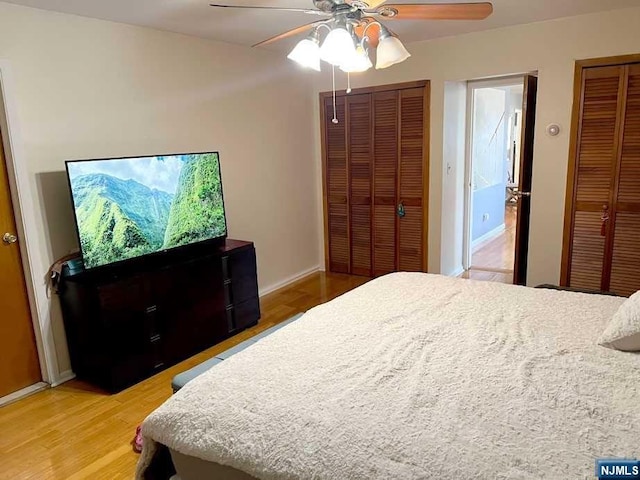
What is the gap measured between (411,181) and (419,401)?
330cm

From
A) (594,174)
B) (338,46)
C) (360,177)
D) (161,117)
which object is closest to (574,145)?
(594,174)

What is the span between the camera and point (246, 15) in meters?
3.13

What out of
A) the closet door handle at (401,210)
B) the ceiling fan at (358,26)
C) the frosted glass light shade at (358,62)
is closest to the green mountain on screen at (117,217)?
the ceiling fan at (358,26)

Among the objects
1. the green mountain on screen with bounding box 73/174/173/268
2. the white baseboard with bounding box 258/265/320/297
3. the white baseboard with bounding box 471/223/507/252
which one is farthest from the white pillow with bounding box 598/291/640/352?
the white baseboard with bounding box 471/223/507/252

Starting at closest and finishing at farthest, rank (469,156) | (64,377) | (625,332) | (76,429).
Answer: (625,332)
(76,429)
(64,377)
(469,156)

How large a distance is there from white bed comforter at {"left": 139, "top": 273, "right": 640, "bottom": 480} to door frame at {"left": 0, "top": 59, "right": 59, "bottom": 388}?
176 cm

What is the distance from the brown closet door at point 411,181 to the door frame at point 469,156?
613 millimetres

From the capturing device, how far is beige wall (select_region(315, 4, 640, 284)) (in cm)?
347

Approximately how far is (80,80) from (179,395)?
2347 millimetres

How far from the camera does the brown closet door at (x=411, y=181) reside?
438 cm

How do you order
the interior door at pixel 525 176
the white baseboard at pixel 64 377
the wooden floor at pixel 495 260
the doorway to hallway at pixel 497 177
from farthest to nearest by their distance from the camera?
the wooden floor at pixel 495 260 → the doorway to hallway at pixel 497 177 → the interior door at pixel 525 176 → the white baseboard at pixel 64 377

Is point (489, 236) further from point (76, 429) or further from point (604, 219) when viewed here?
point (76, 429)

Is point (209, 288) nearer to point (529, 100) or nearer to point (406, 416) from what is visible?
point (406, 416)

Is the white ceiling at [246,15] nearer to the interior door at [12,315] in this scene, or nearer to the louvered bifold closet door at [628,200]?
the louvered bifold closet door at [628,200]
